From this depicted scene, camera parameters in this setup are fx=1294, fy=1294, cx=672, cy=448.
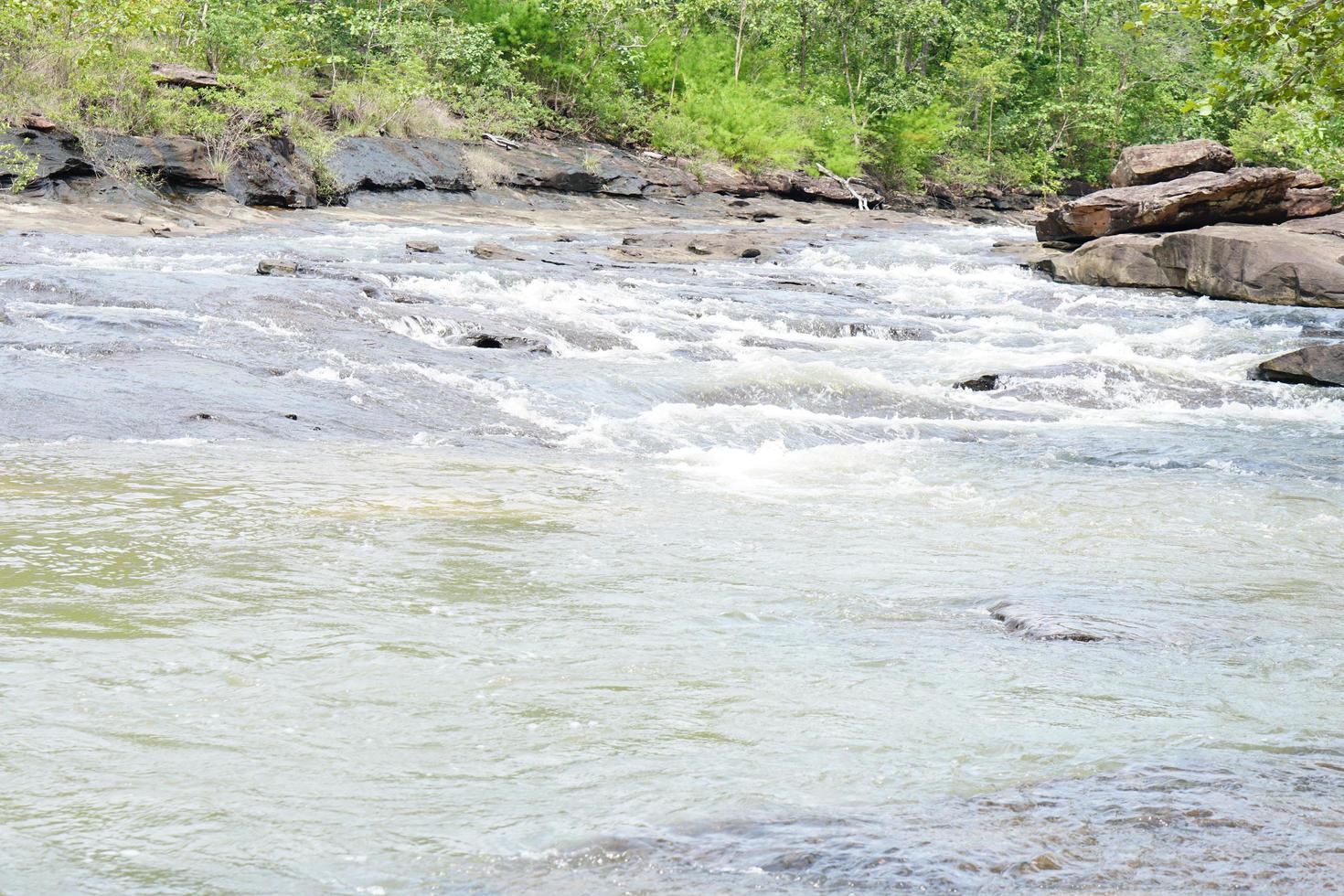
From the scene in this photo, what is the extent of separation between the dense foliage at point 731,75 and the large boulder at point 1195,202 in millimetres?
935

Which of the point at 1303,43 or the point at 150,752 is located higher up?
the point at 1303,43

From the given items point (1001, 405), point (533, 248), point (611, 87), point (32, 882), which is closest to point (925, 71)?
point (611, 87)

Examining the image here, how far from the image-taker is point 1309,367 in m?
13.9

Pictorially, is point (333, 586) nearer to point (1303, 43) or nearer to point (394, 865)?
point (394, 865)

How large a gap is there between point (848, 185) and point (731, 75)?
21.0 ft

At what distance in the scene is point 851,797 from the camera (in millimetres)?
3424

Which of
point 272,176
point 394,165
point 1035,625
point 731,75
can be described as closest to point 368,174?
point 394,165

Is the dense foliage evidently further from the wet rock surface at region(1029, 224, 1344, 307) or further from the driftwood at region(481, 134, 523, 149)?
the wet rock surface at region(1029, 224, 1344, 307)

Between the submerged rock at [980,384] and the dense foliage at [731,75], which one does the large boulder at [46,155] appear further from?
the submerged rock at [980,384]

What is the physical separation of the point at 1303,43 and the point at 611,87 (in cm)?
3269

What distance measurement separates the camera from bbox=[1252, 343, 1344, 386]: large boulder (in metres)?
13.8

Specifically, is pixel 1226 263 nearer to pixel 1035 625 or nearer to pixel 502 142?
pixel 1035 625

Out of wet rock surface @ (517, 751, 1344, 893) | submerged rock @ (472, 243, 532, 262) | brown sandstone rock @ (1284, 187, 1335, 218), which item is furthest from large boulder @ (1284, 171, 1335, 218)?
wet rock surface @ (517, 751, 1344, 893)

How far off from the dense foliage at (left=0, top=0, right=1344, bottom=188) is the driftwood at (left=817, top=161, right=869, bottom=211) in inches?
29.9
